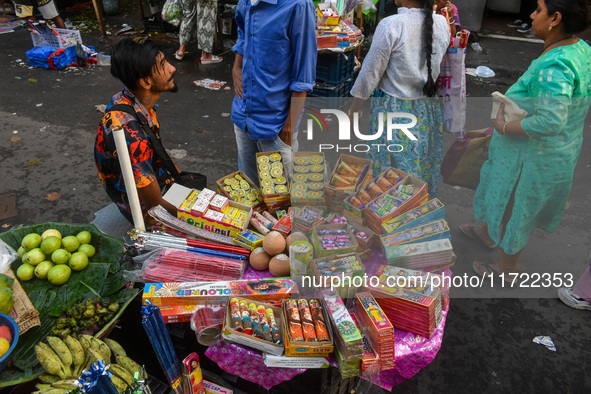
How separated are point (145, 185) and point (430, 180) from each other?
2.41 meters

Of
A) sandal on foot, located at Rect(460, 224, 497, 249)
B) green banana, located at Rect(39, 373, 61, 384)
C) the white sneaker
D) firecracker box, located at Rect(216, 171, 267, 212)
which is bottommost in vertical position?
the white sneaker

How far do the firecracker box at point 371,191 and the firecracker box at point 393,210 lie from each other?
0.14 ft

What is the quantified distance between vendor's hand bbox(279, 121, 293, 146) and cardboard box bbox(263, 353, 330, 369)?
6.03ft

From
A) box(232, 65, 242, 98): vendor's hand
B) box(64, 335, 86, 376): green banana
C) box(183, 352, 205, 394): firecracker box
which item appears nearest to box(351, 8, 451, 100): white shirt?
box(232, 65, 242, 98): vendor's hand

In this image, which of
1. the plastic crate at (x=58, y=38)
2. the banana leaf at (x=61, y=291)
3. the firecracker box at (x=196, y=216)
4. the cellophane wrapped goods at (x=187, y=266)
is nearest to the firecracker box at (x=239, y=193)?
the firecracker box at (x=196, y=216)

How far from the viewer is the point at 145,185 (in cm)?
247

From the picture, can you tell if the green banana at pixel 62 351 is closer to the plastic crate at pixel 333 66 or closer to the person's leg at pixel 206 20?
the plastic crate at pixel 333 66

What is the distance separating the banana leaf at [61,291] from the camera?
1.83 m

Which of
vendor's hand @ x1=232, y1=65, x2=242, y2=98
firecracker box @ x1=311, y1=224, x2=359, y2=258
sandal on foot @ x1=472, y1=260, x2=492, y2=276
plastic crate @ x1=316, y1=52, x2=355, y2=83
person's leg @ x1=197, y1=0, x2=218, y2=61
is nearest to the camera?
firecracker box @ x1=311, y1=224, x2=359, y2=258

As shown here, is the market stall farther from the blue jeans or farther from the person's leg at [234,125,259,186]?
the person's leg at [234,125,259,186]

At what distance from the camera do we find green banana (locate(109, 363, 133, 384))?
5.81 feet

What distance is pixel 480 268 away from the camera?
12.1ft

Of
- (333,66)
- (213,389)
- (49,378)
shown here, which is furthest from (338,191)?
(333,66)

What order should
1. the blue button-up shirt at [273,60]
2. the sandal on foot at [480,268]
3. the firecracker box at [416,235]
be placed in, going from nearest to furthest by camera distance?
the firecracker box at [416,235]
the blue button-up shirt at [273,60]
the sandal on foot at [480,268]
